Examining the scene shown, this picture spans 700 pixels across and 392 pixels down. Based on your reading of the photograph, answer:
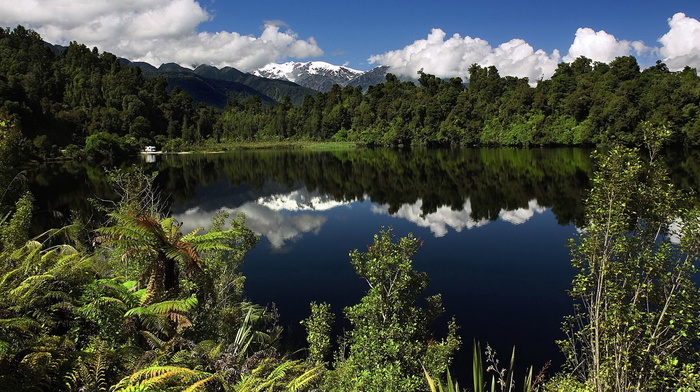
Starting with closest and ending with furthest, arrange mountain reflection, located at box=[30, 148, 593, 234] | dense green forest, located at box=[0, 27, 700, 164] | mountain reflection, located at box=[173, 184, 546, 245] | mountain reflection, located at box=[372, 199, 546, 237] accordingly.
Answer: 1. mountain reflection, located at box=[173, 184, 546, 245]
2. mountain reflection, located at box=[372, 199, 546, 237]
3. mountain reflection, located at box=[30, 148, 593, 234]
4. dense green forest, located at box=[0, 27, 700, 164]

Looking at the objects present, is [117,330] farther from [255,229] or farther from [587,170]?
[587,170]

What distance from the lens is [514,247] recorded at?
26219 mm

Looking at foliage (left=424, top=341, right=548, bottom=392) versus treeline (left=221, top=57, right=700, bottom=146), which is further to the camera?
treeline (left=221, top=57, right=700, bottom=146)

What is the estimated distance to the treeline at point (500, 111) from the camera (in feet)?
245

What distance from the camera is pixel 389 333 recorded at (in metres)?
8.52

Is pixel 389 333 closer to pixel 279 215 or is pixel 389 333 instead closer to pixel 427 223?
pixel 427 223

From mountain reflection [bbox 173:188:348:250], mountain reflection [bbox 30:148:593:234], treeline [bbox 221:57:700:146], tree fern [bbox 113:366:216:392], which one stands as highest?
treeline [bbox 221:57:700:146]

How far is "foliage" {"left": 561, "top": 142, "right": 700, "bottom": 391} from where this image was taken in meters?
6.98

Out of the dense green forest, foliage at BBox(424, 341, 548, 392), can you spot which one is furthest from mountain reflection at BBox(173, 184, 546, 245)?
the dense green forest

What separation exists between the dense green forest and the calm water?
64.2 feet

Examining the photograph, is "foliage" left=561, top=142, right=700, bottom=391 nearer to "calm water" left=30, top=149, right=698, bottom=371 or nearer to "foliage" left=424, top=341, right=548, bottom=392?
"foliage" left=424, top=341, right=548, bottom=392

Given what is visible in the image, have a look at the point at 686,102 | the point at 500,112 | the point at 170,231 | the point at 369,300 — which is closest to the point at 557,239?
the point at 369,300

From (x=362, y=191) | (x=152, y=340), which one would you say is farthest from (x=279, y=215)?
(x=152, y=340)

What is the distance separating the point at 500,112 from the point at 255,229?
92834 mm
